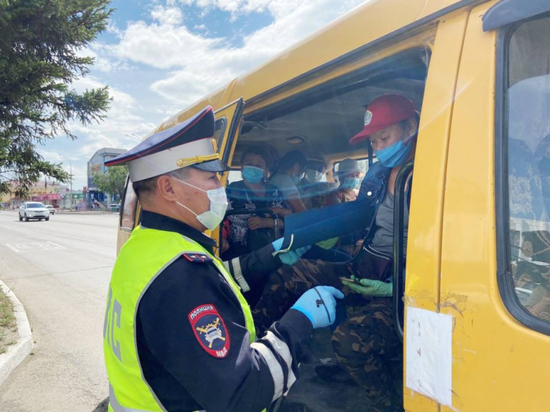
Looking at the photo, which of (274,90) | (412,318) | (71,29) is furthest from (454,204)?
(71,29)

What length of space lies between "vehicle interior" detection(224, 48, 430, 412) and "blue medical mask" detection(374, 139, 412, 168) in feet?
1.16

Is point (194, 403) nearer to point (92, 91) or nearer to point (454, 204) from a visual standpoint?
point (454, 204)

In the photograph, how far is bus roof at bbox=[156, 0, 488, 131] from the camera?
1289mm

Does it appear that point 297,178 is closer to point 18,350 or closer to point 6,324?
point 18,350

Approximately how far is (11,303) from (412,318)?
676 centimetres

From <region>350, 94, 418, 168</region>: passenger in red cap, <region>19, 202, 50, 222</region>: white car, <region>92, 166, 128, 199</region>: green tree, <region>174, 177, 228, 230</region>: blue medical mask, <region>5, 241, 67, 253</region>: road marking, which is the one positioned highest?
<region>92, 166, 128, 199</region>: green tree

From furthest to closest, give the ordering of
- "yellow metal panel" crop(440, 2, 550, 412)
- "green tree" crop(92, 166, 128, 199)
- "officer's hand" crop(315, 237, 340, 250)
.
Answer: "green tree" crop(92, 166, 128, 199)
"officer's hand" crop(315, 237, 340, 250)
"yellow metal panel" crop(440, 2, 550, 412)

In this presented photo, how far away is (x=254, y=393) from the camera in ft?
3.81

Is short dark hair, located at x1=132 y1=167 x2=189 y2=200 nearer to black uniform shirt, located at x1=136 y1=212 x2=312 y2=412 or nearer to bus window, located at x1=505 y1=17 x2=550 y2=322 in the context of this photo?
black uniform shirt, located at x1=136 y1=212 x2=312 y2=412

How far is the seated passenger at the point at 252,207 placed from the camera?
3268 mm

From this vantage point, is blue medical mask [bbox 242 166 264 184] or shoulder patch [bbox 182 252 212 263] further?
blue medical mask [bbox 242 166 264 184]

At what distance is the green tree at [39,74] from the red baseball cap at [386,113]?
20.1 feet

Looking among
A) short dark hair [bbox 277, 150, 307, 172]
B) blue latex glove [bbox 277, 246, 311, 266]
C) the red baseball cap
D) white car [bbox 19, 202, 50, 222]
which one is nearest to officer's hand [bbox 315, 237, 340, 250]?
blue latex glove [bbox 277, 246, 311, 266]

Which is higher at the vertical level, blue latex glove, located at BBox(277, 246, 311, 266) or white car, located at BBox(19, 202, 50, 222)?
blue latex glove, located at BBox(277, 246, 311, 266)
